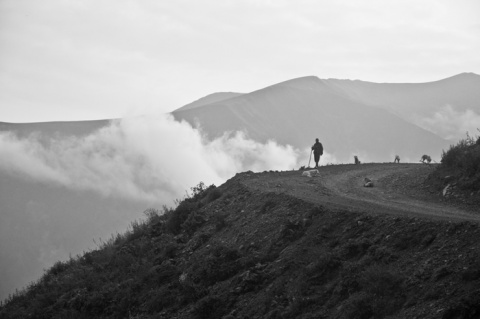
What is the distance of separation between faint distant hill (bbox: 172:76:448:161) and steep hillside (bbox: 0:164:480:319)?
7987cm

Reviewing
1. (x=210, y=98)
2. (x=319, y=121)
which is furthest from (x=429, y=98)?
(x=210, y=98)

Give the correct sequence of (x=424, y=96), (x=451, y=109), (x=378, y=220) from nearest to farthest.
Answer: (x=378, y=220) < (x=451, y=109) < (x=424, y=96)

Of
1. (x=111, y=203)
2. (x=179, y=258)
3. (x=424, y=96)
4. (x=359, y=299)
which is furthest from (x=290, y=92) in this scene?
(x=359, y=299)

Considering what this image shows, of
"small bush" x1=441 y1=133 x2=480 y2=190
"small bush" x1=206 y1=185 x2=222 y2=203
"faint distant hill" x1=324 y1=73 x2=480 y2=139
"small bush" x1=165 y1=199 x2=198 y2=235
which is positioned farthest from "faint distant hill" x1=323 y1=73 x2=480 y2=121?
"small bush" x1=165 y1=199 x2=198 y2=235

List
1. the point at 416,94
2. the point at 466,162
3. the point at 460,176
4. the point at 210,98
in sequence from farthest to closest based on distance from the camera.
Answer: the point at 210,98 < the point at 416,94 < the point at 466,162 < the point at 460,176

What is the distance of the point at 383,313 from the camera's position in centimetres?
1083

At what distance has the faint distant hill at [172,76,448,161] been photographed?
106 meters

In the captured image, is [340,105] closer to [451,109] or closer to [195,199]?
[451,109]

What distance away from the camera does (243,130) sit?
117 m

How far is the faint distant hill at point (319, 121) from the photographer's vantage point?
4168 inches

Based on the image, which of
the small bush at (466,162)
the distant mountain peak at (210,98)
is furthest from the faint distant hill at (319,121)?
the small bush at (466,162)

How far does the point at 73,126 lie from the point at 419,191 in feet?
432

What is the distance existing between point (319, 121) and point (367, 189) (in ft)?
312

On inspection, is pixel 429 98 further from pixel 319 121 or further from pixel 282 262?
pixel 282 262
